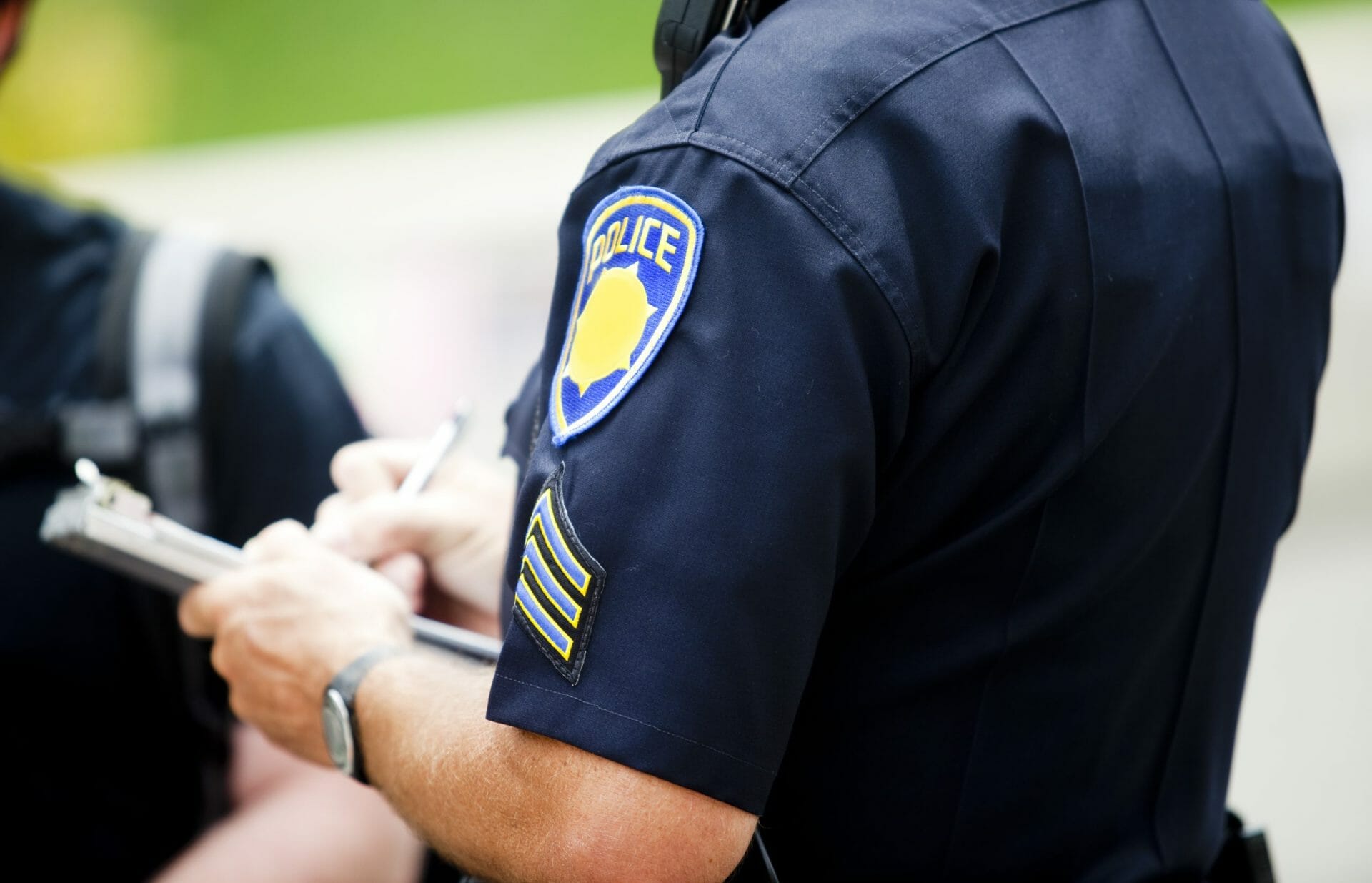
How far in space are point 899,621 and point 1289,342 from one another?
0.29 meters

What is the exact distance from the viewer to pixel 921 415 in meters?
0.61

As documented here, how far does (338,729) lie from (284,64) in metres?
2.41

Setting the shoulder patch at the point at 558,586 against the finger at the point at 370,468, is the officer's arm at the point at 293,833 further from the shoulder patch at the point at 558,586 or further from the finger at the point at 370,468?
the shoulder patch at the point at 558,586

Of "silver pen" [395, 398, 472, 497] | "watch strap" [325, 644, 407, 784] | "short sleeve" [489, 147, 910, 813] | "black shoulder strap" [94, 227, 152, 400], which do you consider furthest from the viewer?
"black shoulder strap" [94, 227, 152, 400]

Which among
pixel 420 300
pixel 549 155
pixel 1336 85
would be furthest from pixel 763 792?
pixel 1336 85

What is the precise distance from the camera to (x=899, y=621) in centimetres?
68

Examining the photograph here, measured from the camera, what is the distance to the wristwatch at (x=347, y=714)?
30.3 inches

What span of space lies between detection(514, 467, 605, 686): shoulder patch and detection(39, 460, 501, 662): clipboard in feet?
0.77

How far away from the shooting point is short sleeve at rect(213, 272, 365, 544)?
3.62 ft

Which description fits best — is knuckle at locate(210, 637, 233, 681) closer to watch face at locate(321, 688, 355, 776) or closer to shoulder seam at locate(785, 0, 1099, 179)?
watch face at locate(321, 688, 355, 776)

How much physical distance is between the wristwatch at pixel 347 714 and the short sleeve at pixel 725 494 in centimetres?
21

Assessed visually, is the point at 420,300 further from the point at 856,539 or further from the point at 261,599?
the point at 856,539

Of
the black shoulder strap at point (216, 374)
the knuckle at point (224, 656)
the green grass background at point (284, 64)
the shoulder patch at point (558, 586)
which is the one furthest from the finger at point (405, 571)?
the green grass background at point (284, 64)

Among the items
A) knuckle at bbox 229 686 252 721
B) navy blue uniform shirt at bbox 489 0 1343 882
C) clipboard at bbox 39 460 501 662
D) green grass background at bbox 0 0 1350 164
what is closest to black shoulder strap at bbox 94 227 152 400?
clipboard at bbox 39 460 501 662
